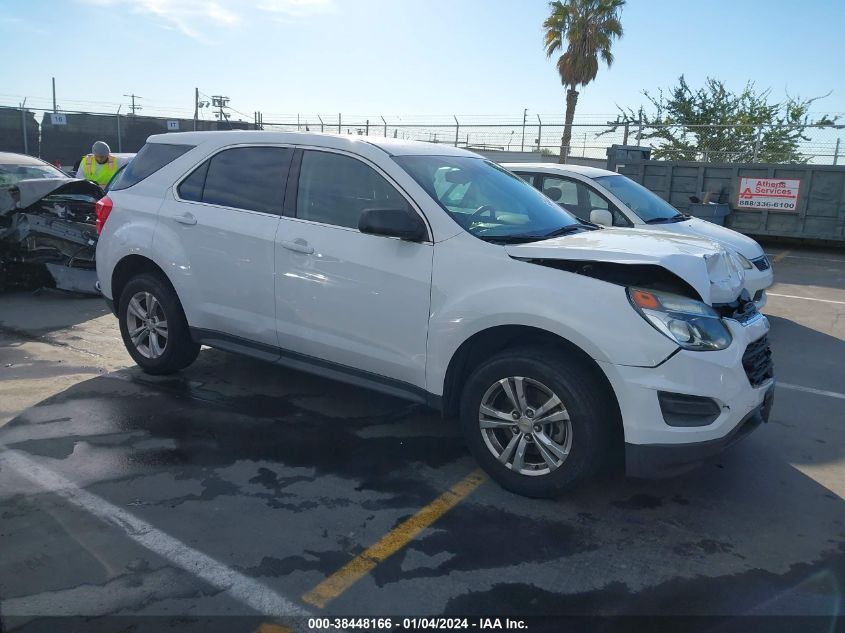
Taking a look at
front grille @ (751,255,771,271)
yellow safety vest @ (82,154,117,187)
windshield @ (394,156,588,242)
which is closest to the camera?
windshield @ (394,156,588,242)

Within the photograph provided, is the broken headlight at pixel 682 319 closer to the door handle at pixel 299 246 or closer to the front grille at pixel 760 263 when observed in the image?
the door handle at pixel 299 246

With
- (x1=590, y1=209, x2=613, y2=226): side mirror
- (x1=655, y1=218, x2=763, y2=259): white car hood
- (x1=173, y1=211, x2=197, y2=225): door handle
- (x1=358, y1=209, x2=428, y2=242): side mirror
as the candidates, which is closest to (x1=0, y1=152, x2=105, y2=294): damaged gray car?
(x1=173, y1=211, x2=197, y2=225): door handle

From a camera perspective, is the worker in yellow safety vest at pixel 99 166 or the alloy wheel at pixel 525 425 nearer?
the alloy wheel at pixel 525 425

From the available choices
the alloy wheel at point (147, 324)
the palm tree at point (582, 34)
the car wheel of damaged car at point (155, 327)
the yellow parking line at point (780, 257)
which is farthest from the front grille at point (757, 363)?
the palm tree at point (582, 34)

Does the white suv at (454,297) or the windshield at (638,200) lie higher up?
the windshield at (638,200)

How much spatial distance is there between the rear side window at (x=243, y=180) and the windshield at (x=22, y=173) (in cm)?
488

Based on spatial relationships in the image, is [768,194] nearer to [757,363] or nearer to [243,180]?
[757,363]

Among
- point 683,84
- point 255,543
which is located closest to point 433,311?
point 255,543

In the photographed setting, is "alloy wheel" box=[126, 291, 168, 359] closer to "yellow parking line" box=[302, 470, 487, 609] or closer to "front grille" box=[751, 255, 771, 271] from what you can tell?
"yellow parking line" box=[302, 470, 487, 609]

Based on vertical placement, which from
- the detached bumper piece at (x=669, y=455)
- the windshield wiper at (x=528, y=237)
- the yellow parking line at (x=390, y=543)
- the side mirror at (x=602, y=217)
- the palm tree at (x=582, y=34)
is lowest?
the yellow parking line at (x=390, y=543)

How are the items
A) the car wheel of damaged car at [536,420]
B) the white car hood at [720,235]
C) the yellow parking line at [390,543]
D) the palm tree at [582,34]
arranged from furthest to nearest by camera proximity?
the palm tree at [582,34] → the white car hood at [720,235] → the car wheel of damaged car at [536,420] → the yellow parking line at [390,543]

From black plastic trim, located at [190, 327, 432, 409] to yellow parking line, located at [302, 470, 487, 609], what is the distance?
50 centimetres

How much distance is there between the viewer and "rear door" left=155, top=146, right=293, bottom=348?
472 centimetres

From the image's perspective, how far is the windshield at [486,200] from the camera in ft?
13.7
